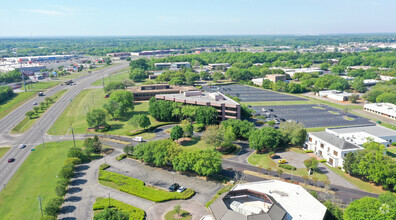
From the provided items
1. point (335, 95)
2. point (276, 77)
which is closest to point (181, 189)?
point (335, 95)

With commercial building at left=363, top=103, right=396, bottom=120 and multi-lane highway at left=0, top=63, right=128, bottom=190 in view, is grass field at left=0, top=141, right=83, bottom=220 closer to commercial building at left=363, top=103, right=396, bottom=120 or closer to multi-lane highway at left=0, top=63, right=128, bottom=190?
multi-lane highway at left=0, top=63, right=128, bottom=190

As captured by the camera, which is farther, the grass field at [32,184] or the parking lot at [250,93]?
the parking lot at [250,93]

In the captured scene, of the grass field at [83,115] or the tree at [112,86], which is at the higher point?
the tree at [112,86]

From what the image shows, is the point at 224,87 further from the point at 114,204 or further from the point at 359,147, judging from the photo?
the point at 114,204

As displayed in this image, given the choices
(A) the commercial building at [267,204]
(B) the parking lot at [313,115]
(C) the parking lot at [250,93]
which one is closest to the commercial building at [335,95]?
(C) the parking lot at [250,93]

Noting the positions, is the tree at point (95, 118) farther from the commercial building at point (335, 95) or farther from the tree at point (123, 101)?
the commercial building at point (335, 95)

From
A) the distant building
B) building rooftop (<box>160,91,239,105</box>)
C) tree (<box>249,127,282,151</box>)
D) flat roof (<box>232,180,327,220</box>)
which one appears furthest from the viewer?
the distant building

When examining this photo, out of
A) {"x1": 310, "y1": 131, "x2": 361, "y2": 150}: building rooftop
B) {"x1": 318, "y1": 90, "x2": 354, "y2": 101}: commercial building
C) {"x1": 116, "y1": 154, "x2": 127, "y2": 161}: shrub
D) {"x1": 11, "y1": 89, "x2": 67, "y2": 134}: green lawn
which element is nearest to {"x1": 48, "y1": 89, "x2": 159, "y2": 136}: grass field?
{"x1": 11, "y1": 89, "x2": 67, "y2": 134}: green lawn
